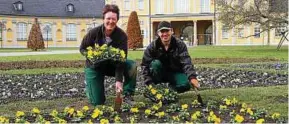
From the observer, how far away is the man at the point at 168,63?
6078 millimetres

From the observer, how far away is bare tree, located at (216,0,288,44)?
27.4m

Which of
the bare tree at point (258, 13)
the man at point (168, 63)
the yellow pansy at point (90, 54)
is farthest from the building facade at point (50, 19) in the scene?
the yellow pansy at point (90, 54)

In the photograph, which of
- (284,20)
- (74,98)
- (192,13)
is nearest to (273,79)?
(74,98)

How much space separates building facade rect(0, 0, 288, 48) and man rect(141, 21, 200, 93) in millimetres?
47821

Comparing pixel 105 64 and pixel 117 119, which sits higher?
pixel 105 64

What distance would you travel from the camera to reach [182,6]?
193ft

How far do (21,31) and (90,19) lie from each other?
8990 mm

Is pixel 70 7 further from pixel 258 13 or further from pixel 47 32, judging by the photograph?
pixel 258 13

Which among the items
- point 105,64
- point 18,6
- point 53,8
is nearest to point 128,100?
point 105,64

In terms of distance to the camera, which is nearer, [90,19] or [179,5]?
[179,5]

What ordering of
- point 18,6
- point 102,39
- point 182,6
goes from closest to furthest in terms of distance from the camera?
point 102,39 < point 18,6 < point 182,6

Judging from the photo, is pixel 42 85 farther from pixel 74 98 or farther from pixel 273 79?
pixel 273 79

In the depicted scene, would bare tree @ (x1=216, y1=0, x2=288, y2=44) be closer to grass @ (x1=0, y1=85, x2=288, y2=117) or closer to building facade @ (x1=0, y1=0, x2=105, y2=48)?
grass @ (x1=0, y1=85, x2=288, y2=117)

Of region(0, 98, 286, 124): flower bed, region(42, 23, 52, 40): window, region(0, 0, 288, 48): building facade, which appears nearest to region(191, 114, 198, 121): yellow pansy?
region(0, 98, 286, 124): flower bed
